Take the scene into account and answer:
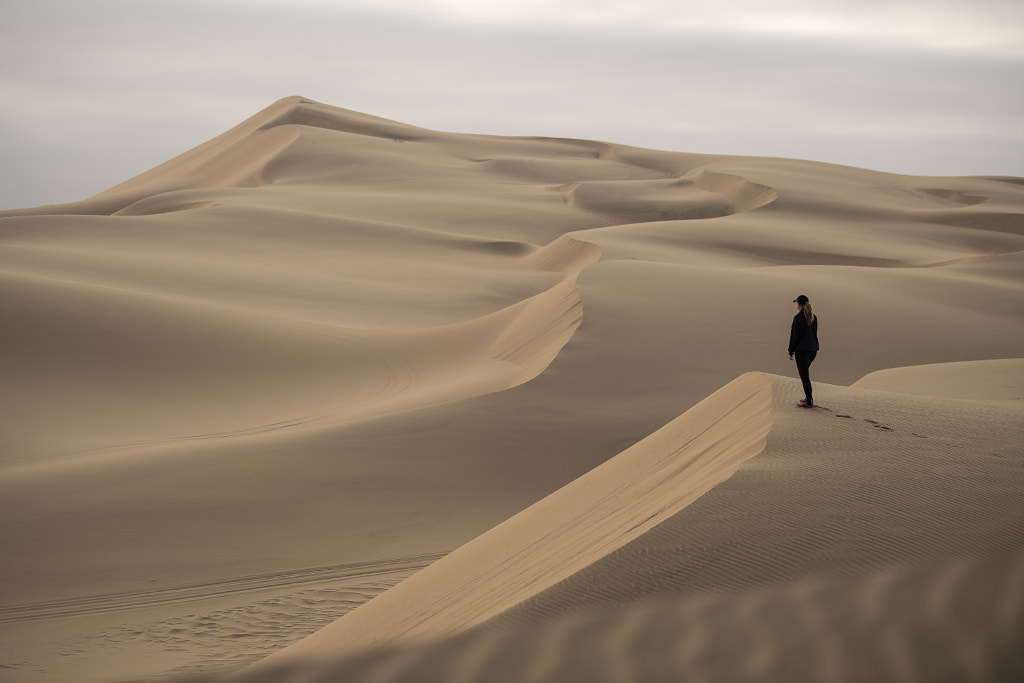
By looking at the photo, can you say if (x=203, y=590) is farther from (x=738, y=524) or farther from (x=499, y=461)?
(x=738, y=524)

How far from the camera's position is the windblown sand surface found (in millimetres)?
3332

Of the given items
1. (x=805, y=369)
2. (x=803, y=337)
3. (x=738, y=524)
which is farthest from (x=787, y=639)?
(x=803, y=337)

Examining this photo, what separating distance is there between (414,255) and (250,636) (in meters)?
19.9

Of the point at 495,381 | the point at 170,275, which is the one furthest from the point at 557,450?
the point at 170,275

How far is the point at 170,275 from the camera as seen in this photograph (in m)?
18.3

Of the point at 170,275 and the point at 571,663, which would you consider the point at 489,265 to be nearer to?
the point at 170,275

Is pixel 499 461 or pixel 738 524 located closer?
pixel 738 524

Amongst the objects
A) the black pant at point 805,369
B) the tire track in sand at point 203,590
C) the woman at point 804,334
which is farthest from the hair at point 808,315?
the tire track in sand at point 203,590

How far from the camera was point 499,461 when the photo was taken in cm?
903

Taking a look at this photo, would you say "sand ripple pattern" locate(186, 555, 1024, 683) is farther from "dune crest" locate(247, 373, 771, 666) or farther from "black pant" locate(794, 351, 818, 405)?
"black pant" locate(794, 351, 818, 405)

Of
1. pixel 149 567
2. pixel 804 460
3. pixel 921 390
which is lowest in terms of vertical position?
pixel 149 567

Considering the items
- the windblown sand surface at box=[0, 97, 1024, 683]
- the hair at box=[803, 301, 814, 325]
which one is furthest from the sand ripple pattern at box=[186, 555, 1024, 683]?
the hair at box=[803, 301, 814, 325]

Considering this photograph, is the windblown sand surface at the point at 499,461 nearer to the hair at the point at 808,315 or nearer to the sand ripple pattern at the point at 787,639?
the sand ripple pattern at the point at 787,639

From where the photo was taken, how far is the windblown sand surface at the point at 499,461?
10.9 ft
